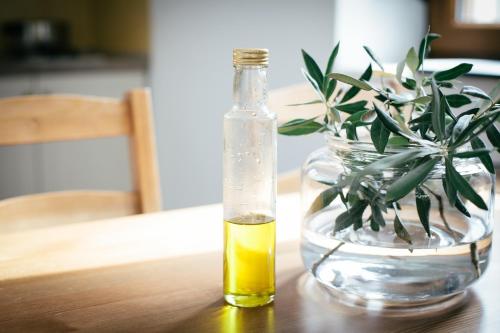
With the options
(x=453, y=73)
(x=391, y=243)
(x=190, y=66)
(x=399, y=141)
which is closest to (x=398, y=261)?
(x=391, y=243)

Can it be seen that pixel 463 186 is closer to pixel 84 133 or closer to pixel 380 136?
pixel 380 136

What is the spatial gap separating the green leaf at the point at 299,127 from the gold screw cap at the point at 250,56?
12 cm

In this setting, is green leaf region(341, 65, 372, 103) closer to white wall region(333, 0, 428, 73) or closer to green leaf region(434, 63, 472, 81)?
green leaf region(434, 63, 472, 81)

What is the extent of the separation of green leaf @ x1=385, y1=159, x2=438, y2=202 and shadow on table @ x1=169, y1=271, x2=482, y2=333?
14 centimetres

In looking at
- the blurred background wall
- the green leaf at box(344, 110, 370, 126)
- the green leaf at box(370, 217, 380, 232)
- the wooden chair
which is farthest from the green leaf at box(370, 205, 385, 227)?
the blurred background wall

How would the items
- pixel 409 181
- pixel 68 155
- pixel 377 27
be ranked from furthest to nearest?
pixel 68 155 → pixel 377 27 → pixel 409 181

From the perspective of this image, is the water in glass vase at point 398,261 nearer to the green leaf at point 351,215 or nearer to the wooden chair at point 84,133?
the green leaf at point 351,215

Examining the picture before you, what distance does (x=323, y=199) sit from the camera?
794 millimetres

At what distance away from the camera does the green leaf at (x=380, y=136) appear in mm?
728

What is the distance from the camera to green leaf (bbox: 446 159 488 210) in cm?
71

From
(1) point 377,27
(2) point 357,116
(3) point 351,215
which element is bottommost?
(3) point 351,215

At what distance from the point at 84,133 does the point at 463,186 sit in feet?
2.79

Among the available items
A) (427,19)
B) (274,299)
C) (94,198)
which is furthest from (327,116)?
(427,19)

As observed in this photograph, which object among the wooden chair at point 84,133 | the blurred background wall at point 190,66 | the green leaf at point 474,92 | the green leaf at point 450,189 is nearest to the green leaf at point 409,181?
the green leaf at point 450,189
